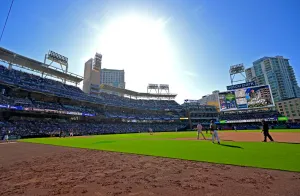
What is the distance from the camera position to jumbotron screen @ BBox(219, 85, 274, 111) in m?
46.5

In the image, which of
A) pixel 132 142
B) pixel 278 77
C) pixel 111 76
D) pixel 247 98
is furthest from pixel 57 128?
pixel 278 77

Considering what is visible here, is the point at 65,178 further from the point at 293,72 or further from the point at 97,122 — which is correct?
the point at 293,72

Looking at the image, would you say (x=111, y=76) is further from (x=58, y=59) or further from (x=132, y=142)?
(x=132, y=142)

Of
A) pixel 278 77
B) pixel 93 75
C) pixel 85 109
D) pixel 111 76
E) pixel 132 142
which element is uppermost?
pixel 111 76

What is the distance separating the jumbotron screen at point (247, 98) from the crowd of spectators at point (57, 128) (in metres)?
28.8

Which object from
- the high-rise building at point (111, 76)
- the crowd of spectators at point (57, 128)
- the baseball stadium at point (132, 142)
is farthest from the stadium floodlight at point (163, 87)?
the high-rise building at point (111, 76)

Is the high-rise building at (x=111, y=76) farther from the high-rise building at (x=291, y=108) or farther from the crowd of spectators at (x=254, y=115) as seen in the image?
the high-rise building at (x=291, y=108)

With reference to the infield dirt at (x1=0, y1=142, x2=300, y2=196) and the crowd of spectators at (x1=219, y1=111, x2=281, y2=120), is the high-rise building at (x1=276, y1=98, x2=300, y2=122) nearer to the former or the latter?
the crowd of spectators at (x1=219, y1=111, x2=281, y2=120)

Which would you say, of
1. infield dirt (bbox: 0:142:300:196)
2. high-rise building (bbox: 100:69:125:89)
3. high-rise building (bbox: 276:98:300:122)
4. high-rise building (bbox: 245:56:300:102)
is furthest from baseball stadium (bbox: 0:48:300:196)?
high-rise building (bbox: 245:56:300:102)

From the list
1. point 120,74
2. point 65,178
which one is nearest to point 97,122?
point 65,178

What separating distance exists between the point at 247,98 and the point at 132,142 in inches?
1918

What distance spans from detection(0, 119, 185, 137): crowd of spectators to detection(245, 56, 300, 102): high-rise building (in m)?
100

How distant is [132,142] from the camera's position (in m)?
16.5

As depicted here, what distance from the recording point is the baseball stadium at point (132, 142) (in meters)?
3.96
